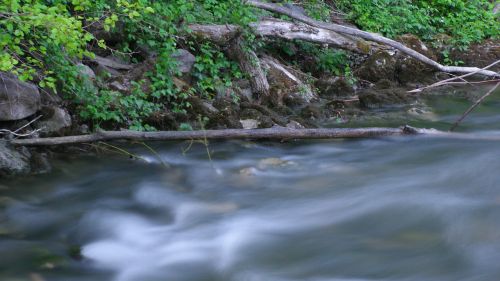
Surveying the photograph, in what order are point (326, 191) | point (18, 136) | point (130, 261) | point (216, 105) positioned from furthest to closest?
point (216, 105)
point (18, 136)
point (326, 191)
point (130, 261)

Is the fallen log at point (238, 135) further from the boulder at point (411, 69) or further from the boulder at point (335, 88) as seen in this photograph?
the boulder at point (411, 69)

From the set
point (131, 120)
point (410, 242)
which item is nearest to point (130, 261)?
point (410, 242)

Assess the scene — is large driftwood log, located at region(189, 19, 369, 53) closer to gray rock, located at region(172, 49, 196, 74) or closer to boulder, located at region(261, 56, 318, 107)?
gray rock, located at region(172, 49, 196, 74)

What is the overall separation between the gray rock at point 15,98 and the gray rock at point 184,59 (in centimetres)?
242

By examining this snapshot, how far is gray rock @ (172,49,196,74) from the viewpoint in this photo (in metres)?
8.78

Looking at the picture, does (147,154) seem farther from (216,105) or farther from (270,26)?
(270,26)

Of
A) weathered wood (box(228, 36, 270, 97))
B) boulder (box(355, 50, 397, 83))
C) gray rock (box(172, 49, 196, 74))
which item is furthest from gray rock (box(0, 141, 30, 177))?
boulder (box(355, 50, 397, 83))

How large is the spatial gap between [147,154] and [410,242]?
341 cm

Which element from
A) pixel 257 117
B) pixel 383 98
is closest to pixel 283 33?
pixel 383 98

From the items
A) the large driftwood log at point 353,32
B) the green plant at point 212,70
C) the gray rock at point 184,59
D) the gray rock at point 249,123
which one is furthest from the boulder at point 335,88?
the gray rock at point 249,123

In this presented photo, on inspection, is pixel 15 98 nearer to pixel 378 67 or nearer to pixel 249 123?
pixel 249 123

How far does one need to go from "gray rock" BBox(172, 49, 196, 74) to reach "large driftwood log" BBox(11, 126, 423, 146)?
2.37m

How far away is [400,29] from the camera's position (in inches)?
493

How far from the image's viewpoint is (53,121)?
22.8 feet
